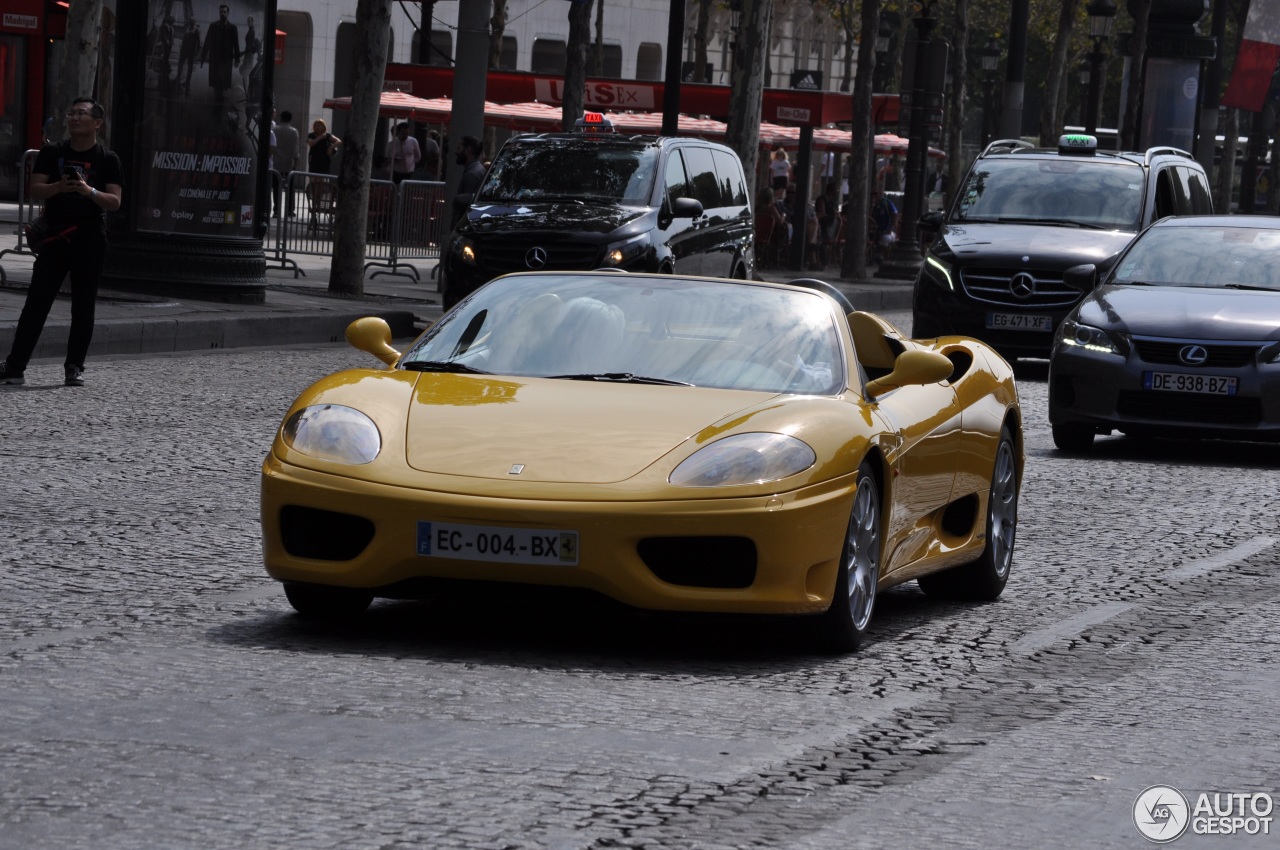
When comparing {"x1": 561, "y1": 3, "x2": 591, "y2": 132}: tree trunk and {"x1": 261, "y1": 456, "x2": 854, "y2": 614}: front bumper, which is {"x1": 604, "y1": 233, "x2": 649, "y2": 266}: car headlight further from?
{"x1": 261, "y1": 456, "x2": 854, "y2": 614}: front bumper

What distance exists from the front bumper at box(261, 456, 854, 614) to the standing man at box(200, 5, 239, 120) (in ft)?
48.3

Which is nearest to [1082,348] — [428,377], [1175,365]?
[1175,365]

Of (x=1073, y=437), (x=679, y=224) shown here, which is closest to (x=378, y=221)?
(x=679, y=224)

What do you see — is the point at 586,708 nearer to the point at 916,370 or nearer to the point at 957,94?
the point at 916,370

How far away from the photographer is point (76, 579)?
24.8 feet

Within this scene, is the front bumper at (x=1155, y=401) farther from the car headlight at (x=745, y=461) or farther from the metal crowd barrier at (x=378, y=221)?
the metal crowd barrier at (x=378, y=221)

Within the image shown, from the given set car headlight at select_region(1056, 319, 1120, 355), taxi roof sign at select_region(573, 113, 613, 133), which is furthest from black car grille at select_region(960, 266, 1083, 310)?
taxi roof sign at select_region(573, 113, 613, 133)

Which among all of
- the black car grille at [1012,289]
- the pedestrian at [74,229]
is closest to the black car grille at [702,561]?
the pedestrian at [74,229]

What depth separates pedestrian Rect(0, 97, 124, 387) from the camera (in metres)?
14.1

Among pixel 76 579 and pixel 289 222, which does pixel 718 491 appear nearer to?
pixel 76 579

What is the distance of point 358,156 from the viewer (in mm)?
22625

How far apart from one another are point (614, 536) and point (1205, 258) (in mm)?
9483

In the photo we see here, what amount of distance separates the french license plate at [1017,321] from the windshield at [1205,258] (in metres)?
4.00

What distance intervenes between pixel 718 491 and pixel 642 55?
69018mm
